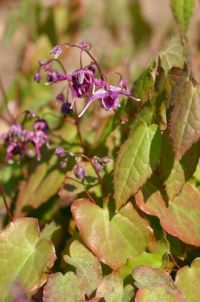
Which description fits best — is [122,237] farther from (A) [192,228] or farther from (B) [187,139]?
(B) [187,139]

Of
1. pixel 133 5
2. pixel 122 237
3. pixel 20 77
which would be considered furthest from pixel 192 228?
pixel 133 5

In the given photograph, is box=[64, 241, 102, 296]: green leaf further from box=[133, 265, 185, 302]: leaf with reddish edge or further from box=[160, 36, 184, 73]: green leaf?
box=[160, 36, 184, 73]: green leaf

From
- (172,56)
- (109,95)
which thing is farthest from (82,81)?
(172,56)

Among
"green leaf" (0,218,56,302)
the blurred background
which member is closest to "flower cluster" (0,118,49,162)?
"green leaf" (0,218,56,302)

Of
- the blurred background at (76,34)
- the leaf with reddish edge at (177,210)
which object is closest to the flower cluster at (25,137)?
the leaf with reddish edge at (177,210)

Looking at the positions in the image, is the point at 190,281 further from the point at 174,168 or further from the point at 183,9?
the point at 183,9

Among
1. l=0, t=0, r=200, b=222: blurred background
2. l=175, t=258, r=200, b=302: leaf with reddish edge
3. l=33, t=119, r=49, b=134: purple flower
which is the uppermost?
l=33, t=119, r=49, b=134: purple flower

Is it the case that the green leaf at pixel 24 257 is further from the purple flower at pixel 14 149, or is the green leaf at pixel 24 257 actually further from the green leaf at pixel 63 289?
the purple flower at pixel 14 149
